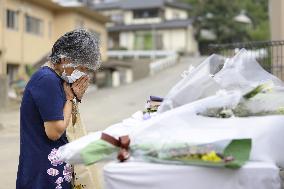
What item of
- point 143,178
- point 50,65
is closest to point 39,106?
point 50,65

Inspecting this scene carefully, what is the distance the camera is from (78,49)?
2875 mm

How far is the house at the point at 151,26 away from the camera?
53.6 meters

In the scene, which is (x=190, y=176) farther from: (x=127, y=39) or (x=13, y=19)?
(x=127, y=39)

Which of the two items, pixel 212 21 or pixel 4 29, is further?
pixel 212 21

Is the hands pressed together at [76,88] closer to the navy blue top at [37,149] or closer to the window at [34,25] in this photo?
the navy blue top at [37,149]

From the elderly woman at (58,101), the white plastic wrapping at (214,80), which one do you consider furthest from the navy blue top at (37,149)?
the white plastic wrapping at (214,80)

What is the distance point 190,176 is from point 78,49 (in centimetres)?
105

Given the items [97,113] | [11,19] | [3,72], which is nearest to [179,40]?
[11,19]

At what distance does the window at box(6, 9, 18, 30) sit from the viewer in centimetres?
2572

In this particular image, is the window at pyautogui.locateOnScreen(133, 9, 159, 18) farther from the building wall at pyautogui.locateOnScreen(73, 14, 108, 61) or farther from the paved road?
the paved road

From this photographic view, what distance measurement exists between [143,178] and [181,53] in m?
50.9

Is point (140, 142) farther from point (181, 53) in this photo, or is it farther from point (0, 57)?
point (181, 53)

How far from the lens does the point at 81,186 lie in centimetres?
317

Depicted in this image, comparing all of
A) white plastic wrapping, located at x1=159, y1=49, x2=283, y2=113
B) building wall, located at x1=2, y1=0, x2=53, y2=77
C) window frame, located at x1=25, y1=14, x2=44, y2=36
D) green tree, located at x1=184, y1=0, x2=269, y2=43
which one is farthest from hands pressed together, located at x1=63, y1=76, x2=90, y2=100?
green tree, located at x1=184, y1=0, x2=269, y2=43
